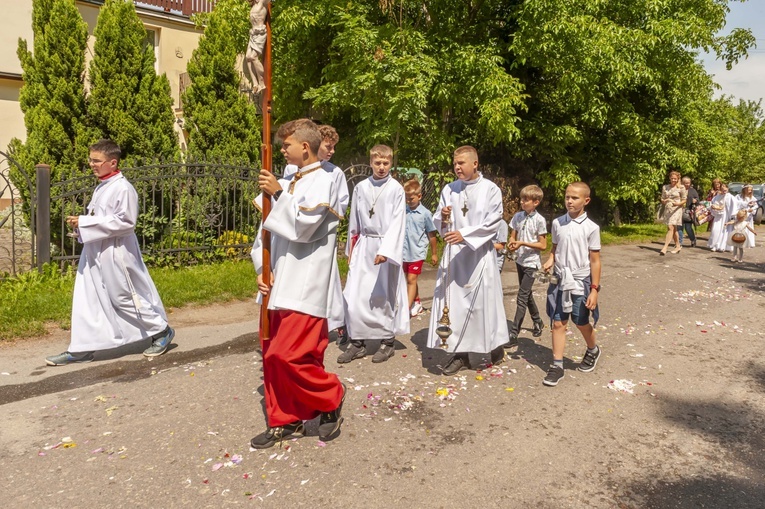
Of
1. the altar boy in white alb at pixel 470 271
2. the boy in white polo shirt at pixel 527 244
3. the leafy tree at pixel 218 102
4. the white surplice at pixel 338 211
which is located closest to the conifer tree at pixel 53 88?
the leafy tree at pixel 218 102

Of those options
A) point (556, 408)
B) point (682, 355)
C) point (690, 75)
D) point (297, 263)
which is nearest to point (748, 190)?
point (690, 75)

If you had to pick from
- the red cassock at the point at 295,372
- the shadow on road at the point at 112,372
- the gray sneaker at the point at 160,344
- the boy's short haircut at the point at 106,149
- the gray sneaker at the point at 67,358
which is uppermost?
the boy's short haircut at the point at 106,149

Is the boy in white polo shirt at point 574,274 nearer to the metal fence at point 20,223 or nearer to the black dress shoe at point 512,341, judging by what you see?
the black dress shoe at point 512,341

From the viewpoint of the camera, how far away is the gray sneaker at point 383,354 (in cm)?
597

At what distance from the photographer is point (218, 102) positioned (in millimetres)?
12453

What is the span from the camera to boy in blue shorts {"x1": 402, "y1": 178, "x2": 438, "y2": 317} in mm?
7188

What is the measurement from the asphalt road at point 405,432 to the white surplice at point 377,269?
1.22 feet

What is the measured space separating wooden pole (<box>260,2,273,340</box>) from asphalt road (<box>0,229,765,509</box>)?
2.68 feet

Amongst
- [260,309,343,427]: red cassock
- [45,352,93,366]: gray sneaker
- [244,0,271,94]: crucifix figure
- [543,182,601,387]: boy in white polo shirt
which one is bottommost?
[45,352,93,366]: gray sneaker

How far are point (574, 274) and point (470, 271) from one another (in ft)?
2.96

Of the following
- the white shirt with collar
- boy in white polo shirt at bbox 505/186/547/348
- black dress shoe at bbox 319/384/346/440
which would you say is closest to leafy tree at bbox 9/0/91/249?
boy in white polo shirt at bbox 505/186/547/348

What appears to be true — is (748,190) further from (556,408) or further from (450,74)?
(556,408)

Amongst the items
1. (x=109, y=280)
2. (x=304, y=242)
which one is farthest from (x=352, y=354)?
(x=109, y=280)

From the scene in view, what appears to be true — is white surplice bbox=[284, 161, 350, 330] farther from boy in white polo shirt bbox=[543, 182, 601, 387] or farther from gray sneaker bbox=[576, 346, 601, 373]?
gray sneaker bbox=[576, 346, 601, 373]
